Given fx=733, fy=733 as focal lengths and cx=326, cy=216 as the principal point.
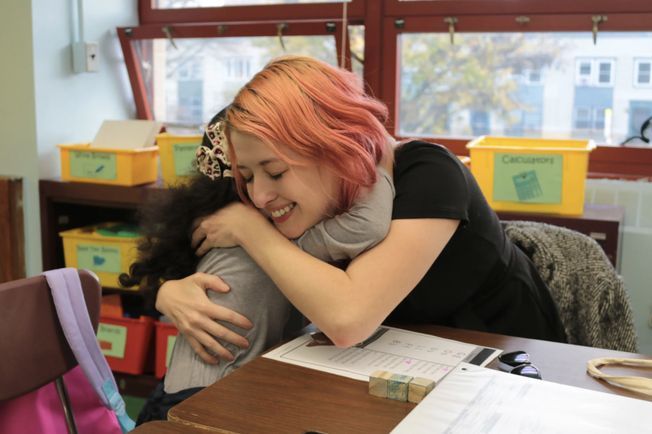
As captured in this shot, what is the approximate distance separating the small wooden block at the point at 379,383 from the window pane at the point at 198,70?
1.97m

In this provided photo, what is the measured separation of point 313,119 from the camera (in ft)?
3.78

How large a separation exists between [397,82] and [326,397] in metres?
1.81

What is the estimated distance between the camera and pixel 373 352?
1.12m

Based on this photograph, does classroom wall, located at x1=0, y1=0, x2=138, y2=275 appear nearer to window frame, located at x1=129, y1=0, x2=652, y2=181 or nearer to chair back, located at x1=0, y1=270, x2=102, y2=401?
window frame, located at x1=129, y1=0, x2=652, y2=181

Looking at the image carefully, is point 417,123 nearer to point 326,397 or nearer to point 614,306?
point 614,306

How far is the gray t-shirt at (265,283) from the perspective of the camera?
117cm

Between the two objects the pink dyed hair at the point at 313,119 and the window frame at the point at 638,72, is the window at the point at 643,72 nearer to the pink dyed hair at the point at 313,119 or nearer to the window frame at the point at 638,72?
the window frame at the point at 638,72

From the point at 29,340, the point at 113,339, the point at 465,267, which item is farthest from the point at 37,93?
the point at 465,267

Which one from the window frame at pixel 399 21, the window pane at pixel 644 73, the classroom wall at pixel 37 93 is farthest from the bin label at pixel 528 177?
the classroom wall at pixel 37 93

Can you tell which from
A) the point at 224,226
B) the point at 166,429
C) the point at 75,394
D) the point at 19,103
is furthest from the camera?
the point at 19,103

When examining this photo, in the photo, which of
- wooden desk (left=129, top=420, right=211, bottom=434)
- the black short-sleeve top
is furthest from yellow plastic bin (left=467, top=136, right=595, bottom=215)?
wooden desk (left=129, top=420, right=211, bottom=434)

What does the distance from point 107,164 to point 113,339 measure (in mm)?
612

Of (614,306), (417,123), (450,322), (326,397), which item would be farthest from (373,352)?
(417,123)

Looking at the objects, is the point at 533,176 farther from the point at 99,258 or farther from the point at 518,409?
the point at 99,258
